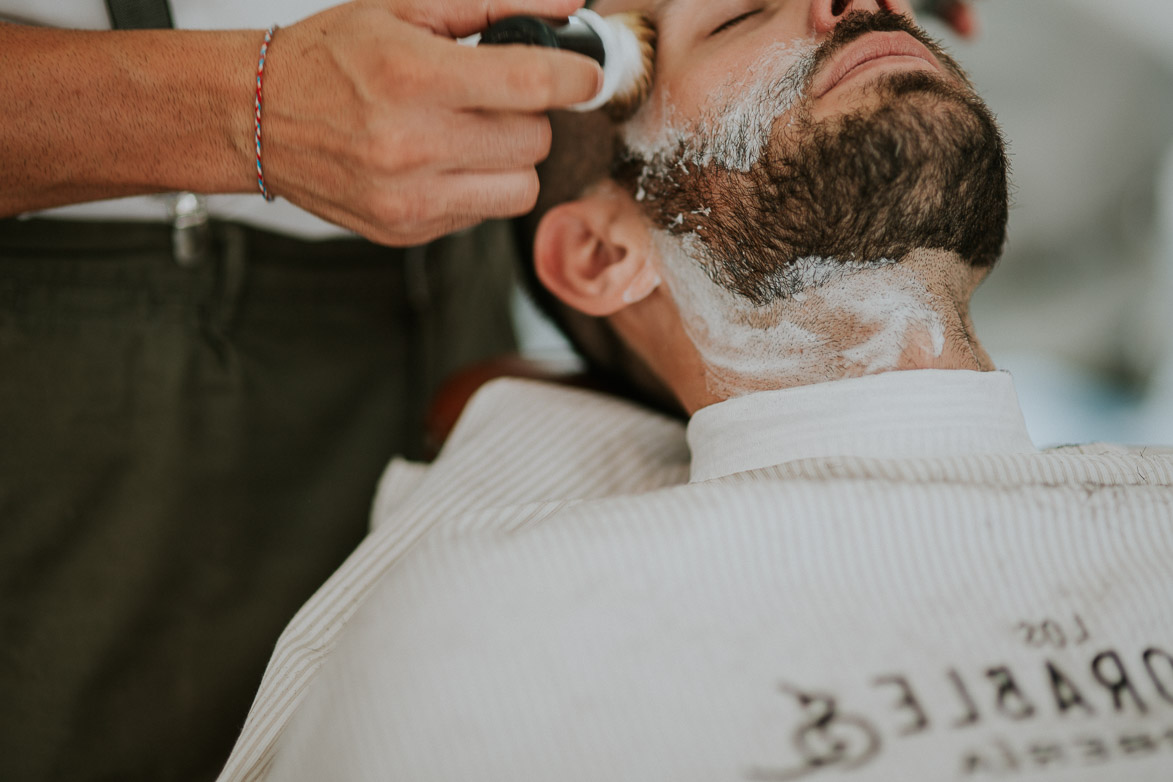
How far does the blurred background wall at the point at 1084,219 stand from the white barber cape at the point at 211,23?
109 cm

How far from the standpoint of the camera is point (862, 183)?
93cm

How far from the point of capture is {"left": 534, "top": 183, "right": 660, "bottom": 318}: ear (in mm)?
1128

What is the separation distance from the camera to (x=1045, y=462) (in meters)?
0.90

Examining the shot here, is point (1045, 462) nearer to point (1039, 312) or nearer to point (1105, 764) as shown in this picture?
point (1105, 764)

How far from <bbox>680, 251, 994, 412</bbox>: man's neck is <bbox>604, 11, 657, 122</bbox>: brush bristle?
327mm

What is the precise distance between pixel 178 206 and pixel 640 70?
81 cm

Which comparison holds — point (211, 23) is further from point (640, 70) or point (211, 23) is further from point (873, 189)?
point (873, 189)

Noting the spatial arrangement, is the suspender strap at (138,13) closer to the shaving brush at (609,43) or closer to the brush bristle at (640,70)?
the shaving brush at (609,43)

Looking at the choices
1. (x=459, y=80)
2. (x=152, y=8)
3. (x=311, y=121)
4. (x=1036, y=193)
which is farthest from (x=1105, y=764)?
(x=1036, y=193)

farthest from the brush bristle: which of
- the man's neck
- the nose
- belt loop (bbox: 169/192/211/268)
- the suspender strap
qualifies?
belt loop (bbox: 169/192/211/268)

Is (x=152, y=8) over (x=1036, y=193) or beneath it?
over

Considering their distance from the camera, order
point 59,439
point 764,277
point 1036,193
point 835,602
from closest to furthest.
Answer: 1. point 835,602
2. point 764,277
3. point 59,439
4. point 1036,193

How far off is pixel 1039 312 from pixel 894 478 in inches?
90.5

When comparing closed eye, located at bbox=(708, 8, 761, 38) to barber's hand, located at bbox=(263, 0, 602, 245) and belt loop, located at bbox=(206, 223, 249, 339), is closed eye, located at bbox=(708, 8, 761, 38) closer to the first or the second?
barber's hand, located at bbox=(263, 0, 602, 245)
